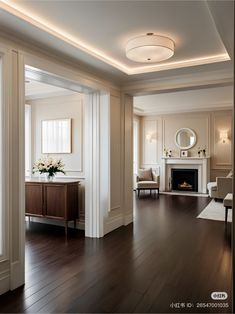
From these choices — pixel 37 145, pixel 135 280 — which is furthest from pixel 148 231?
pixel 37 145

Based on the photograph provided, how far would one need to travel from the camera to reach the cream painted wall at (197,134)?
8.55m

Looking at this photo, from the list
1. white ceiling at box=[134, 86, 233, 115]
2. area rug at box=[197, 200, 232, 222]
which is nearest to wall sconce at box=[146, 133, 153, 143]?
white ceiling at box=[134, 86, 233, 115]

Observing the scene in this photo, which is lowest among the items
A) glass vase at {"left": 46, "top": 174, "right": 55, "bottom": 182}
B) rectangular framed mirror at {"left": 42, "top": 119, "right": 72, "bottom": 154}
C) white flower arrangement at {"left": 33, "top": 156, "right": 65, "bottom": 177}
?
glass vase at {"left": 46, "top": 174, "right": 55, "bottom": 182}

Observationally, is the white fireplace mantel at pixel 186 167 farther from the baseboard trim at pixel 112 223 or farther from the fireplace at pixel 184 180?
the baseboard trim at pixel 112 223

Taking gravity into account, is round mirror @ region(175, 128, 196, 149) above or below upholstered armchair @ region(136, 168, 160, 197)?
above

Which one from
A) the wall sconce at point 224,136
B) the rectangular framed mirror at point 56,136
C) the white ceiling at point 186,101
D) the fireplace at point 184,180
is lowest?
the fireplace at point 184,180

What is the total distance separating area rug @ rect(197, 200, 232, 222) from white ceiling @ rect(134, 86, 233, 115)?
290cm

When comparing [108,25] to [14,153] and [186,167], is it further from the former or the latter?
[186,167]

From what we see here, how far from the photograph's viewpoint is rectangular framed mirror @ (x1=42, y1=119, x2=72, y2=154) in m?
5.03

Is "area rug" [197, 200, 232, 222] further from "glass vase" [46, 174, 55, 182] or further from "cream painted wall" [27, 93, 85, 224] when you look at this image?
"glass vase" [46, 174, 55, 182]

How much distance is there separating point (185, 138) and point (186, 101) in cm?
166

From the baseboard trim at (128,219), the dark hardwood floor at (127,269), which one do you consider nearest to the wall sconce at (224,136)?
the dark hardwood floor at (127,269)

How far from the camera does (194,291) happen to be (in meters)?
2.52

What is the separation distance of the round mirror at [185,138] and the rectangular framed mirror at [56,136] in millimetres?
5164
